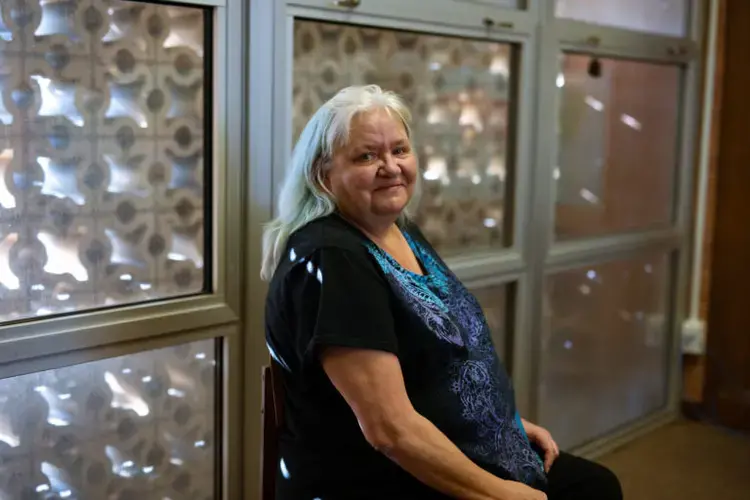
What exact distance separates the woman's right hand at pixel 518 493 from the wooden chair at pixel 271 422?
1.31ft

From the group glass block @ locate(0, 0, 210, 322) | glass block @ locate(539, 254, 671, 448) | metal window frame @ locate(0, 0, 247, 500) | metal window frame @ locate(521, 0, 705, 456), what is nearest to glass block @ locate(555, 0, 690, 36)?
metal window frame @ locate(521, 0, 705, 456)

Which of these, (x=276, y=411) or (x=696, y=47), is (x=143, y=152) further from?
(x=696, y=47)

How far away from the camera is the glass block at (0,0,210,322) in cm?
148

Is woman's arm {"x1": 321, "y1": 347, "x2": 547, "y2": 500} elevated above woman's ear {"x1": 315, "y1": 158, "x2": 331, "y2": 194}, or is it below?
below

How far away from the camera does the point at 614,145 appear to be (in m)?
2.84

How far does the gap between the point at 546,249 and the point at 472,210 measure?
12.1 inches

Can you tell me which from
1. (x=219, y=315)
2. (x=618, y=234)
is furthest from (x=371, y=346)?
(x=618, y=234)

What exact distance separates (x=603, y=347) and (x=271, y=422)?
5.56 feet

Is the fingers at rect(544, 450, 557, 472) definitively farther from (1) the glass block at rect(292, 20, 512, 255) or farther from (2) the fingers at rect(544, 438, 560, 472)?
(1) the glass block at rect(292, 20, 512, 255)

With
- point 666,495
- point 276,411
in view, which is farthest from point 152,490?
point 666,495

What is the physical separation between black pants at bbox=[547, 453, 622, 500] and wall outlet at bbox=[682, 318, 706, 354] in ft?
5.37

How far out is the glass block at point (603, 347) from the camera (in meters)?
2.69

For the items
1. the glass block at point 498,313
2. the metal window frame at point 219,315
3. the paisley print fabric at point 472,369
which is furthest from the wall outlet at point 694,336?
the metal window frame at point 219,315

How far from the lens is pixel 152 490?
1741 mm
